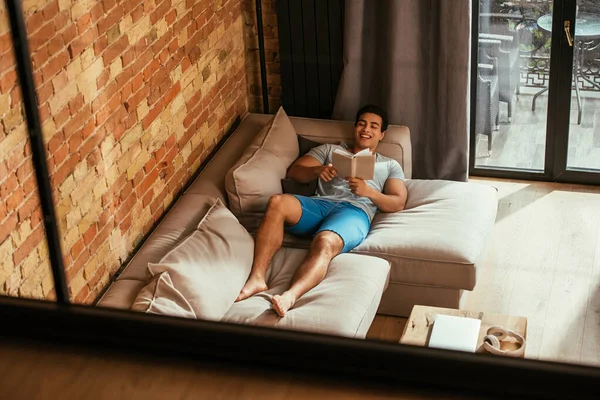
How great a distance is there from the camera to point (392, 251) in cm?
241

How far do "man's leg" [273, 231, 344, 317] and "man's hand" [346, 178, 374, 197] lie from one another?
19 centimetres

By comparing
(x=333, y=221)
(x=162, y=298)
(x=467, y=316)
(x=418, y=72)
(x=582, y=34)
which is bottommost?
(x=467, y=316)

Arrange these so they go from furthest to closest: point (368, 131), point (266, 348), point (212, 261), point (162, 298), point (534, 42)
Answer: point (534, 42) → point (368, 131) → point (212, 261) → point (162, 298) → point (266, 348)

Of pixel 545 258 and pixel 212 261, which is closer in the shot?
pixel 212 261

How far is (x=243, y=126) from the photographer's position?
2965mm

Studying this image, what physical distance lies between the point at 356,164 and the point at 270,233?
12.9 inches

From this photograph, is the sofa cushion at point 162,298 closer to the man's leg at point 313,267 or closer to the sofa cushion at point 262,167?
the man's leg at point 313,267

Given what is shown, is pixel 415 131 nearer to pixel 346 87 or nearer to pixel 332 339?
pixel 346 87

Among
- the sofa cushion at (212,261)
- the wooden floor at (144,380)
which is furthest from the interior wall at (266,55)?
the wooden floor at (144,380)

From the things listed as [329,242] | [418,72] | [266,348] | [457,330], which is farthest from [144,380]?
[418,72]

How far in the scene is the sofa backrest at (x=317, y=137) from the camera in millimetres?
2757

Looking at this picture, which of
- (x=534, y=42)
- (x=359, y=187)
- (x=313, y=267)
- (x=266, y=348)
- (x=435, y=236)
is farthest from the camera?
(x=534, y=42)

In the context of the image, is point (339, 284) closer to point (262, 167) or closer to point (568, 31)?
point (262, 167)

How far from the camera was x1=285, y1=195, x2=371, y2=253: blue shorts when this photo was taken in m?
2.45
